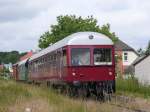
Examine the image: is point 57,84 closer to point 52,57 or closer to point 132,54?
point 52,57

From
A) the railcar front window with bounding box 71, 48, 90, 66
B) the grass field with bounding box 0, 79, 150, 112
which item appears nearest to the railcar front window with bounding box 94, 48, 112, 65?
the railcar front window with bounding box 71, 48, 90, 66

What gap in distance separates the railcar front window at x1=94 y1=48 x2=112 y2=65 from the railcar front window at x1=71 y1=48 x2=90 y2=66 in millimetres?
351

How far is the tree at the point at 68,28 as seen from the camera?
214 feet

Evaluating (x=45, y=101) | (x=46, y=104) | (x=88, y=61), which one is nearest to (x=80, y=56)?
(x=88, y=61)

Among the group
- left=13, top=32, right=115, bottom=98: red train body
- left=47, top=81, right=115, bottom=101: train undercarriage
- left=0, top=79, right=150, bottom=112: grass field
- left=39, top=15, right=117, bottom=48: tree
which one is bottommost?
left=0, top=79, right=150, bottom=112: grass field

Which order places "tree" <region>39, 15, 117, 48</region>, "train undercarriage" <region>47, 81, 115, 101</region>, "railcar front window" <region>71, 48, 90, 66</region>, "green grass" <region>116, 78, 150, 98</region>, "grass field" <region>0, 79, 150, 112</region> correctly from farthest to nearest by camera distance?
"tree" <region>39, 15, 117, 48</region>, "green grass" <region>116, 78, 150, 98</region>, "railcar front window" <region>71, 48, 90, 66</region>, "train undercarriage" <region>47, 81, 115, 101</region>, "grass field" <region>0, 79, 150, 112</region>

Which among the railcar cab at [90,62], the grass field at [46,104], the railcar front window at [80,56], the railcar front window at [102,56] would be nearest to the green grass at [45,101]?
the grass field at [46,104]

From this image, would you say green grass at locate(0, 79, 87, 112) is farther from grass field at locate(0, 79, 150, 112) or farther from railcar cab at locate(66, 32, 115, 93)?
railcar cab at locate(66, 32, 115, 93)

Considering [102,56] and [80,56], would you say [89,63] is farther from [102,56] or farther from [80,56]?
[102,56]

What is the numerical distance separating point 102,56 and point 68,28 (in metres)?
43.0

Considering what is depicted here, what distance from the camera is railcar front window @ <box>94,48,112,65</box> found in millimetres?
22312

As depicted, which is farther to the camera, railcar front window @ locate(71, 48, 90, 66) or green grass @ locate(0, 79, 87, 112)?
railcar front window @ locate(71, 48, 90, 66)

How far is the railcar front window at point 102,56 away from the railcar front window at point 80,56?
351 mm

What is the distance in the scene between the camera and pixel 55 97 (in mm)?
18703
